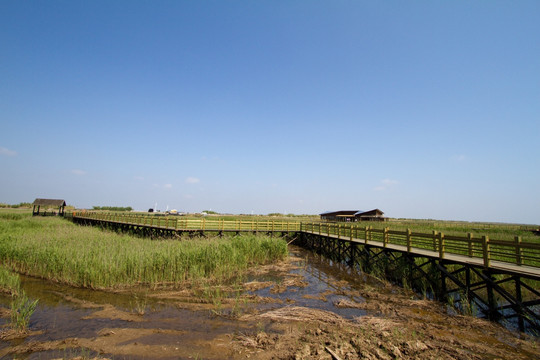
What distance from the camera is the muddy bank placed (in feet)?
18.6

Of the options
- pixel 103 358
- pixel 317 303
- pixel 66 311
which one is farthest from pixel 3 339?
pixel 317 303

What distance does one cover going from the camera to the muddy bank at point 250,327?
567cm

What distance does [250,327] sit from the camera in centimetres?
707

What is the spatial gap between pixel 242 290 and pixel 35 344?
6.44 m

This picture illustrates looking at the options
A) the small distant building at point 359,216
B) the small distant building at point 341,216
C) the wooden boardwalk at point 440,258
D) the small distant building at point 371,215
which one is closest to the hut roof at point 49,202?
the wooden boardwalk at point 440,258

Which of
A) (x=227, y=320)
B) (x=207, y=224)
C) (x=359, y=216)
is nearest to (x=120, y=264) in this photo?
(x=227, y=320)

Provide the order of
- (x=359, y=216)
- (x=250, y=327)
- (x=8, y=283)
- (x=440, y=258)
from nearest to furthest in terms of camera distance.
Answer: (x=250, y=327), (x=8, y=283), (x=440, y=258), (x=359, y=216)

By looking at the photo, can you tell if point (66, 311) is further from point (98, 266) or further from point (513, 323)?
point (513, 323)

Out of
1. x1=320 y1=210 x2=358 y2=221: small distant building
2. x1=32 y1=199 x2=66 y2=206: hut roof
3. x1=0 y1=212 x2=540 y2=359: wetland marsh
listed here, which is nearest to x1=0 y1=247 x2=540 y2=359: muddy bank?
x1=0 y1=212 x2=540 y2=359: wetland marsh

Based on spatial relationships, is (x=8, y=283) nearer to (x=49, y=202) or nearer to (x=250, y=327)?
(x=250, y=327)

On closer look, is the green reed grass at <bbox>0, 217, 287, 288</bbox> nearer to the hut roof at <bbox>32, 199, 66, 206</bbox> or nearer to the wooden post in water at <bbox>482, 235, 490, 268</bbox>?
the wooden post in water at <bbox>482, 235, 490, 268</bbox>

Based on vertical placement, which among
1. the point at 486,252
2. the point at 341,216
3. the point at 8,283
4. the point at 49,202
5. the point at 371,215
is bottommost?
the point at 8,283

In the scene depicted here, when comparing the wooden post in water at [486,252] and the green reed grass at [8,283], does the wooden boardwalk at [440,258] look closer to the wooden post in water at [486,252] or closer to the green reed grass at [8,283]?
the wooden post in water at [486,252]

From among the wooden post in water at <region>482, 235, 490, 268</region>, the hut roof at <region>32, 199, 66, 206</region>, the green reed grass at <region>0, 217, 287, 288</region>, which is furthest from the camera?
the hut roof at <region>32, 199, 66, 206</region>
